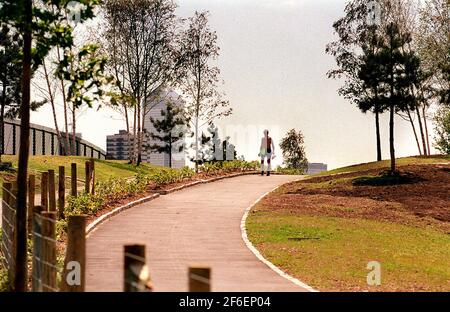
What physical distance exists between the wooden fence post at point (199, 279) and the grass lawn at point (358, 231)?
7730 millimetres

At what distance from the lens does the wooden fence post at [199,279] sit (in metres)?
5.40

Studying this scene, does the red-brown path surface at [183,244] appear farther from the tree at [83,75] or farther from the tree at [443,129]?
the tree at [443,129]

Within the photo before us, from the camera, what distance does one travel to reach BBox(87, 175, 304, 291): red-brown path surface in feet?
43.1

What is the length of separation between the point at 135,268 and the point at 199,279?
49.2 inches

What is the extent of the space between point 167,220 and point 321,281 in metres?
9.02

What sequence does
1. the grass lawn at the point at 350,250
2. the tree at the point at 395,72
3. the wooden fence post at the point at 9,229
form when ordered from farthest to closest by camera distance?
the tree at the point at 395,72 → the grass lawn at the point at 350,250 → the wooden fence post at the point at 9,229

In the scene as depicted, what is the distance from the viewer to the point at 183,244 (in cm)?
1764

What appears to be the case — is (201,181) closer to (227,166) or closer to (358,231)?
(227,166)

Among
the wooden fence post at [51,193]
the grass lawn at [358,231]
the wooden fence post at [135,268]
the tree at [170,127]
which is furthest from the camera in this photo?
the tree at [170,127]

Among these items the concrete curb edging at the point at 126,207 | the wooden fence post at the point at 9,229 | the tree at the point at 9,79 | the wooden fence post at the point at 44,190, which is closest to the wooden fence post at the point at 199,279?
the wooden fence post at the point at 9,229

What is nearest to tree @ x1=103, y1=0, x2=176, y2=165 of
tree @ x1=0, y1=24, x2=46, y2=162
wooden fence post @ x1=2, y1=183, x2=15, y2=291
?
tree @ x1=0, y1=24, x2=46, y2=162

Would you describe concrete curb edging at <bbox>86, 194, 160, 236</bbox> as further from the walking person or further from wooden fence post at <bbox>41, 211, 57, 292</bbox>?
the walking person
